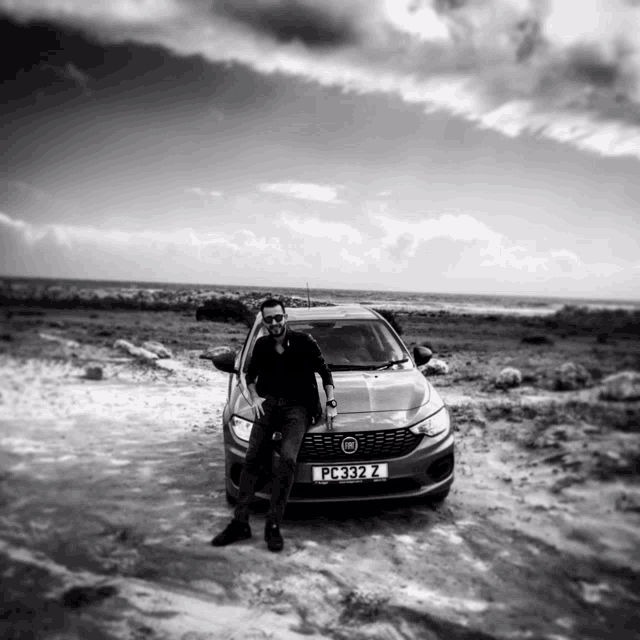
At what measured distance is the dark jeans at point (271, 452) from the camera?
3291mm

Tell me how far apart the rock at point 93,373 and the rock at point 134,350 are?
479 millimetres

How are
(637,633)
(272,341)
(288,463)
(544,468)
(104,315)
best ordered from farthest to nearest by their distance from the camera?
(104,315) → (544,468) → (272,341) → (288,463) → (637,633)

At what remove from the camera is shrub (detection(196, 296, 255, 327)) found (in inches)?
268

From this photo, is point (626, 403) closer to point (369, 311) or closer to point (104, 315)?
point (369, 311)

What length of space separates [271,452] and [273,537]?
0.52 m

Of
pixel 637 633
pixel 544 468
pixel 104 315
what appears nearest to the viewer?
pixel 637 633

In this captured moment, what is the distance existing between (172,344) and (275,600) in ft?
19.3

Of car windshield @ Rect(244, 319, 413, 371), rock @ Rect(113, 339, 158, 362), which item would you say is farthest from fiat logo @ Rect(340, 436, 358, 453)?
rock @ Rect(113, 339, 158, 362)

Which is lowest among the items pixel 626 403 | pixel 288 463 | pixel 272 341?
pixel 288 463

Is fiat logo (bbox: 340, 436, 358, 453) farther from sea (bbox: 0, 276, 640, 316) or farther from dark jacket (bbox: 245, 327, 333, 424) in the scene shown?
sea (bbox: 0, 276, 640, 316)

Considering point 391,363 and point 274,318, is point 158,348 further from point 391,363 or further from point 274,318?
point 274,318

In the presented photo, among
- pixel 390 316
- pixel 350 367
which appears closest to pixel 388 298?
A: pixel 390 316

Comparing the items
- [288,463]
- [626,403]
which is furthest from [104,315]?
[626,403]

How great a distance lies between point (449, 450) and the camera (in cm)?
365
